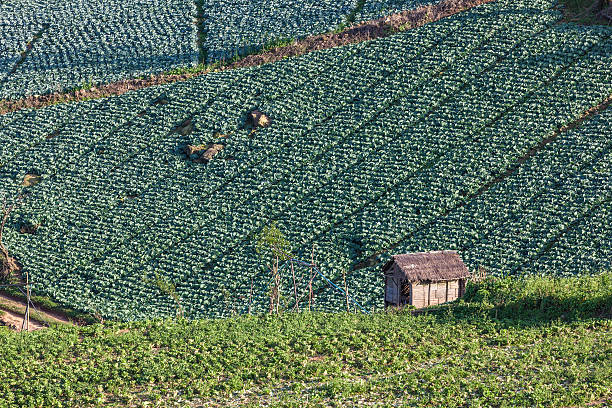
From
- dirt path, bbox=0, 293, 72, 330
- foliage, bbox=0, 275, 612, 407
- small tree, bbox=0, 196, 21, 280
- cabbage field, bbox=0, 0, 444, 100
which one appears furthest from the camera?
cabbage field, bbox=0, 0, 444, 100

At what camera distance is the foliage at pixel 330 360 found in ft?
72.2

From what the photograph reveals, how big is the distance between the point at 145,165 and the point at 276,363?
2728cm

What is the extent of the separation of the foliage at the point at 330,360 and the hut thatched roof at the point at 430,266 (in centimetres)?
384

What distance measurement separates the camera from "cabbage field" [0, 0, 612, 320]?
40.4m

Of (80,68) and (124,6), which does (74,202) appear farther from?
(124,6)

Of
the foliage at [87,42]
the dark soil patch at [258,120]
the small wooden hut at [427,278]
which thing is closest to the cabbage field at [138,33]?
the foliage at [87,42]

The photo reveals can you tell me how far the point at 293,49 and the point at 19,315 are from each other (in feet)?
98.4

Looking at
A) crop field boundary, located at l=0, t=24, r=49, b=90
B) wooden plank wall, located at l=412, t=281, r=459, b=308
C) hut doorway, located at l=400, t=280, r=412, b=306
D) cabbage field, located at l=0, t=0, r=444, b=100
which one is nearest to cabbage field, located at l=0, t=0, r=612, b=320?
hut doorway, located at l=400, t=280, r=412, b=306

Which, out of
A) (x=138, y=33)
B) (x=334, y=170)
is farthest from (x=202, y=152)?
(x=138, y=33)

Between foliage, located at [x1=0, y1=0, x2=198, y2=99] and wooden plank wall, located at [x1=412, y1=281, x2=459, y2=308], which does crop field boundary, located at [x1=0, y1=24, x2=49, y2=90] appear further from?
wooden plank wall, located at [x1=412, y1=281, x2=459, y2=308]

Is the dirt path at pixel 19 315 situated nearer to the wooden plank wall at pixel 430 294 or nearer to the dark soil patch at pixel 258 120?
the wooden plank wall at pixel 430 294

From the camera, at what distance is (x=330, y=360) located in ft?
80.1

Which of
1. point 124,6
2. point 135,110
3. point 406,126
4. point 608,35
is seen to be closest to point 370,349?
point 406,126

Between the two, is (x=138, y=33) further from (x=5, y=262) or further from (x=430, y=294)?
(x=430, y=294)
